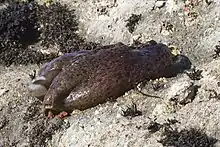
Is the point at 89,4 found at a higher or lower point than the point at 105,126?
higher

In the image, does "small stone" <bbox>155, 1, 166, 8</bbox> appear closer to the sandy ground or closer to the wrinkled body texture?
the sandy ground

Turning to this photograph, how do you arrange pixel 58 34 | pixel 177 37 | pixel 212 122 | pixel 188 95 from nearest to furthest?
pixel 212 122 < pixel 188 95 < pixel 177 37 < pixel 58 34

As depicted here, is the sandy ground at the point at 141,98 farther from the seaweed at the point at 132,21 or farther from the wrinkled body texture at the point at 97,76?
→ the wrinkled body texture at the point at 97,76

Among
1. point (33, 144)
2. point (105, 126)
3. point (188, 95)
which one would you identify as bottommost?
point (33, 144)

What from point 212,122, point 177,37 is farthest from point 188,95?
point 177,37

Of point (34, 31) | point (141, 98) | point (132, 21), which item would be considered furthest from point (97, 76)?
point (34, 31)

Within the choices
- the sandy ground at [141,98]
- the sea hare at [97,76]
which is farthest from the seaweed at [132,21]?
the sea hare at [97,76]

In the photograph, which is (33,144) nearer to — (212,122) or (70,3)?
(212,122)
